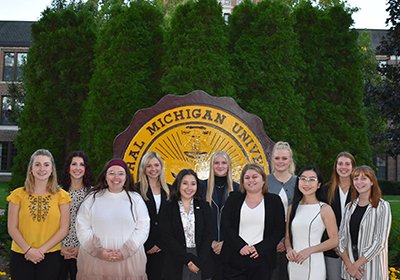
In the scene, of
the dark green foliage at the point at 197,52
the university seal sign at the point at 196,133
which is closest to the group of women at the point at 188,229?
the university seal sign at the point at 196,133

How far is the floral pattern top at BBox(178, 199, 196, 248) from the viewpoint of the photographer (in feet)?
14.1

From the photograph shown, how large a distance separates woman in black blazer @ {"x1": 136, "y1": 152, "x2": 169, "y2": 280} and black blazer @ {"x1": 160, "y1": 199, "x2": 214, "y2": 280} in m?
0.24

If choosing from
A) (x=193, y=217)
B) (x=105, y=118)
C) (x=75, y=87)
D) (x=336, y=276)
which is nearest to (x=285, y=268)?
(x=336, y=276)

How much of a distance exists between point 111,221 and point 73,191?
29.1 inches

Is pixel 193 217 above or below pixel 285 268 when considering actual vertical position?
above

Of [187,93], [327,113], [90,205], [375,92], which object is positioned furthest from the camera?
[375,92]

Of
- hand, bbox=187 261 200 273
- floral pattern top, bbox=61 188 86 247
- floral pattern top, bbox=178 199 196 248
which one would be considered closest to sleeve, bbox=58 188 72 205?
floral pattern top, bbox=61 188 86 247

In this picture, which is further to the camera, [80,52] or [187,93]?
[80,52]

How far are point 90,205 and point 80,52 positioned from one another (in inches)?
187

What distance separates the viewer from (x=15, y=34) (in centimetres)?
3002

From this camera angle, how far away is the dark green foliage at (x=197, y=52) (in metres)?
7.63

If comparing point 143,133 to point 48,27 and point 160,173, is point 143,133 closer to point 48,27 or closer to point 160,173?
point 160,173

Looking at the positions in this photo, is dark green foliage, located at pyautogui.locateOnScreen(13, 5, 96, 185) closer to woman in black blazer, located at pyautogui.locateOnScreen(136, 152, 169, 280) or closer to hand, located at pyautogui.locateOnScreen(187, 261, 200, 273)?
woman in black blazer, located at pyautogui.locateOnScreen(136, 152, 169, 280)

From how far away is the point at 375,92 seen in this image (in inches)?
363
